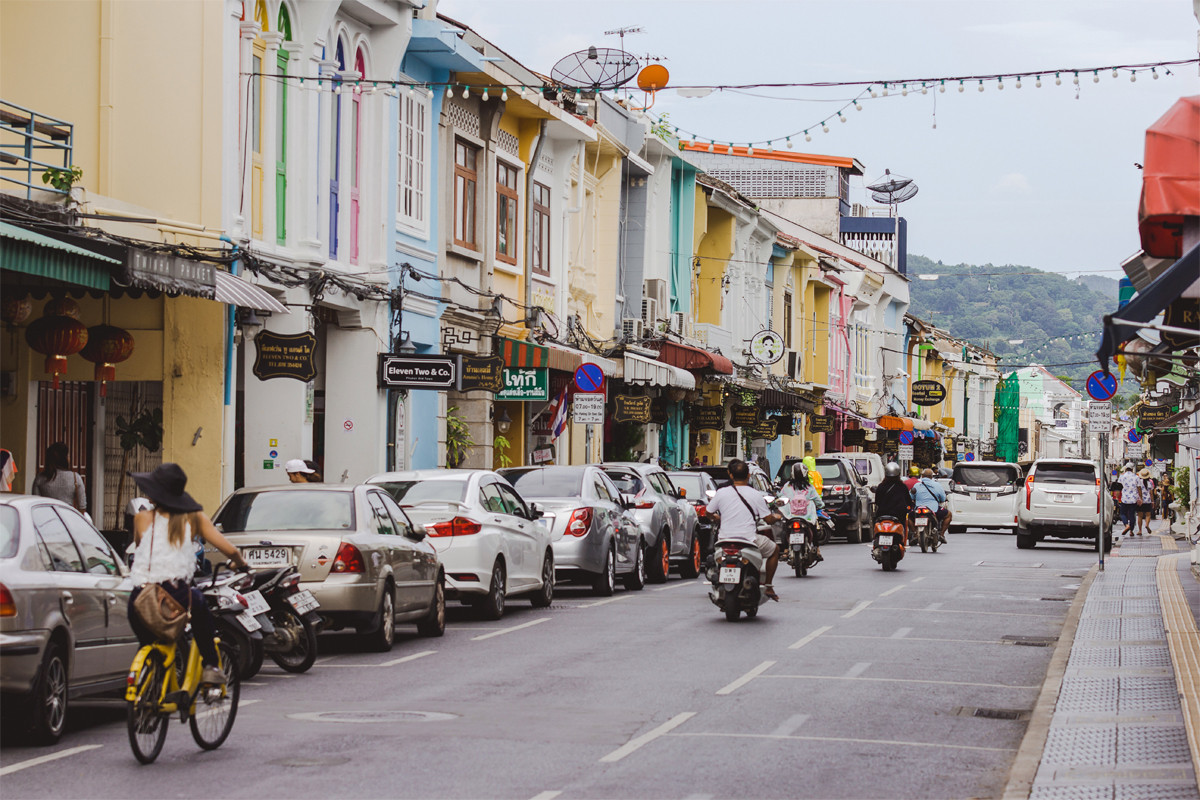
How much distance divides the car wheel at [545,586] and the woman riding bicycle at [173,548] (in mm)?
10489

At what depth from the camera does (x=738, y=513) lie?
19109 mm

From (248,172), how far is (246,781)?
47.6 feet

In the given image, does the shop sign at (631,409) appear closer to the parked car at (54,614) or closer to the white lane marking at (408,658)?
the white lane marking at (408,658)

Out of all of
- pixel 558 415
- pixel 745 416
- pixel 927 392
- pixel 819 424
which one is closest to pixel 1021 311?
pixel 927 392

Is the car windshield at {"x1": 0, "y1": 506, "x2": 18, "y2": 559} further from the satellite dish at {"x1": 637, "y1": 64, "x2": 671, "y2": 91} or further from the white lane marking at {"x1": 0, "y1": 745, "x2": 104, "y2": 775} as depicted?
the satellite dish at {"x1": 637, "y1": 64, "x2": 671, "y2": 91}

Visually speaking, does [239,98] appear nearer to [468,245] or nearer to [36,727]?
[468,245]

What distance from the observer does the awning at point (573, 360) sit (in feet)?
103

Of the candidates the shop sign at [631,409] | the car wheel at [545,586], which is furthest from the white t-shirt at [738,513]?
the shop sign at [631,409]

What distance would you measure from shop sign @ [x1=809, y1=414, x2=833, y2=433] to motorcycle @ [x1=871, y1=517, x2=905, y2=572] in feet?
104

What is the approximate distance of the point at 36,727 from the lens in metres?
10.2

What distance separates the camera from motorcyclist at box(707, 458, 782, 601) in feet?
62.5

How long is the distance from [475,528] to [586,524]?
12.6ft

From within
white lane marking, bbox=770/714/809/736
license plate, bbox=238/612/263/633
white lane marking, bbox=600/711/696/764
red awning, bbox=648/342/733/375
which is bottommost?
white lane marking, bbox=770/714/809/736

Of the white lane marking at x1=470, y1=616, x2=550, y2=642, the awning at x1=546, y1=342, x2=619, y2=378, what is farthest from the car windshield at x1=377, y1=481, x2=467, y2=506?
the awning at x1=546, y1=342, x2=619, y2=378
